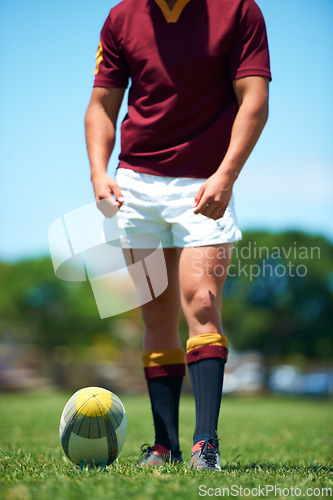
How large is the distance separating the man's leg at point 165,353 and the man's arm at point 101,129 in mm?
521

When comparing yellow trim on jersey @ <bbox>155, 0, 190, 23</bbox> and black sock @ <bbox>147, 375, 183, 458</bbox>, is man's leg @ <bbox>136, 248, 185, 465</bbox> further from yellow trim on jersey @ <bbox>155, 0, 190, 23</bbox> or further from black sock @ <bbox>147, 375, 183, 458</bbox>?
yellow trim on jersey @ <bbox>155, 0, 190, 23</bbox>

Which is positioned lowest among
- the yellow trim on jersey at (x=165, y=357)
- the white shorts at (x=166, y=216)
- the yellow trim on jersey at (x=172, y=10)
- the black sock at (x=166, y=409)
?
the black sock at (x=166, y=409)

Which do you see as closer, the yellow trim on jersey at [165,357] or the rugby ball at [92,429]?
the rugby ball at [92,429]

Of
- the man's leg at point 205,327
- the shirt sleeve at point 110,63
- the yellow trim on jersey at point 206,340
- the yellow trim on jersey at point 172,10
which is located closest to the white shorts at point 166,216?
the man's leg at point 205,327

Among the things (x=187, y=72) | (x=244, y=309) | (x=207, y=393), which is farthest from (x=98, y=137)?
(x=244, y=309)

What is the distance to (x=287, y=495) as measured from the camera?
1.80m

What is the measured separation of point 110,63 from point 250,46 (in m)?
0.81

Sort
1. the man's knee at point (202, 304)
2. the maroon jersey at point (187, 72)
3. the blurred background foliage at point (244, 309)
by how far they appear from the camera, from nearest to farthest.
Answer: the man's knee at point (202, 304) → the maroon jersey at point (187, 72) → the blurred background foliage at point (244, 309)

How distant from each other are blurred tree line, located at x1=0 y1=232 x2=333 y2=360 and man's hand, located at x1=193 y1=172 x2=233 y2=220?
34295 millimetres

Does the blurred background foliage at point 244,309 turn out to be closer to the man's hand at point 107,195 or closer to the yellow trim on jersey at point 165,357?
the yellow trim on jersey at point 165,357

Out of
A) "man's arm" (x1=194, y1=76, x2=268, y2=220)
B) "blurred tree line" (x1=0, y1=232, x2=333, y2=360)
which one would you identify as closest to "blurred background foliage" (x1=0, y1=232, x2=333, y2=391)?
"blurred tree line" (x1=0, y1=232, x2=333, y2=360)

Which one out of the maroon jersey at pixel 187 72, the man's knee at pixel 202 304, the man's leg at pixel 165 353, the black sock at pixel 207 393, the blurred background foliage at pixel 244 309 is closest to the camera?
the black sock at pixel 207 393

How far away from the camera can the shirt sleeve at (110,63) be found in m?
3.04

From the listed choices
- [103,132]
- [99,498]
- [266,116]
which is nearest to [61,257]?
[103,132]
